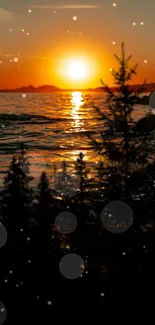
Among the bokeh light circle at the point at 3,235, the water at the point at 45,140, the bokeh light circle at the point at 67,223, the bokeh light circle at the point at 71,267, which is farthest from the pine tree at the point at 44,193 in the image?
the water at the point at 45,140

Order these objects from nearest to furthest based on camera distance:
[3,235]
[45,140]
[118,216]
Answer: [118,216] → [3,235] → [45,140]

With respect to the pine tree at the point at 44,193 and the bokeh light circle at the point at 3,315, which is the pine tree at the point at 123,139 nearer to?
the pine tree at the point at 44,193

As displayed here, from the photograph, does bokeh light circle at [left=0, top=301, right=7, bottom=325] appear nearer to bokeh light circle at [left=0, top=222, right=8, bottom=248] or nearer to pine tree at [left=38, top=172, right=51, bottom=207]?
bokeh light circle at [left=0, top=222, right=8, bottom=248]

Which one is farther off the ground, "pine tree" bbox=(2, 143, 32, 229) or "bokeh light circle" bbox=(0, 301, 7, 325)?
"pine tree" bbox=(2, 143, 32, 229)

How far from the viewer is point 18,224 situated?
56.3 feet

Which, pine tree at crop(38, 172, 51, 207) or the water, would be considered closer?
pine tree at crop(38, 172, 51, 207)

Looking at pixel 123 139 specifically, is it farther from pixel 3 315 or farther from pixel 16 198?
pixel 3 315

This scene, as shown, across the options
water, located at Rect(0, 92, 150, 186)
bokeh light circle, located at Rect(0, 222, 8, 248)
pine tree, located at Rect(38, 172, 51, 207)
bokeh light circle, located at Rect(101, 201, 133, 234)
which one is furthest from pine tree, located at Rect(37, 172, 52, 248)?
water, located at Rect(0, 92, 150, 186)

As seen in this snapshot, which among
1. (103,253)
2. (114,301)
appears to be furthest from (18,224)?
(114,301)

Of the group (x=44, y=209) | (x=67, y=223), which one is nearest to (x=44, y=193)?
(x=44, y=209)

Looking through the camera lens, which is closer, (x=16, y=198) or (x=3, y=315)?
(x=3, y=315)

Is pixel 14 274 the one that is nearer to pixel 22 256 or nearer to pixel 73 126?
pixel 22 256

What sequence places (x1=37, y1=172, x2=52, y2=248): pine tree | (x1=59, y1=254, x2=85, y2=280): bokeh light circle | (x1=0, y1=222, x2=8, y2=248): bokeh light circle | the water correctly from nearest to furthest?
(x1=59, y1=254, x2=85, y2=280): bokeh light circle → (x1=0, y1=222, x2=8, y2=248): bokeh light circle → (x1=37, y1=172, x2=52, y2=248): pine tree → the water

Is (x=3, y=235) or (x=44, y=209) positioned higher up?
(x=44, y=209)
